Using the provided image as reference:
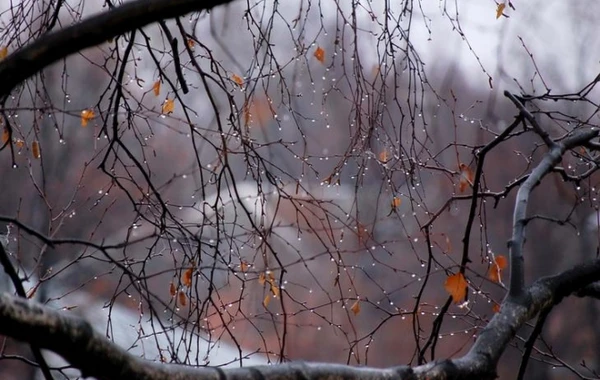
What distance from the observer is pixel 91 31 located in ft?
3.64

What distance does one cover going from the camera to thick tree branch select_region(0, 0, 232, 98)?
111cm

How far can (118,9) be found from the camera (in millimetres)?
1116

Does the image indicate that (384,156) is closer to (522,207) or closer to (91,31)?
(522,207)

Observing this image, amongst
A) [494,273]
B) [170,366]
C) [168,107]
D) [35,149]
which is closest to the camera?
[170,366]

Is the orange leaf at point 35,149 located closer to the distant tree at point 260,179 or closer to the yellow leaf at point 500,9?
the distant tree at point 260,179

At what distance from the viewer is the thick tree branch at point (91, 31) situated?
111 cm

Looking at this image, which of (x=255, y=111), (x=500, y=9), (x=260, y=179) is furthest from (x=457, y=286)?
(x=500, y=9)

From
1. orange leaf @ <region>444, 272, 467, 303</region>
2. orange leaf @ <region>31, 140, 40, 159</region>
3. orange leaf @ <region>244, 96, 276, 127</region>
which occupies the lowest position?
orange leaf @ <region>444, 272, 467, 303</region>

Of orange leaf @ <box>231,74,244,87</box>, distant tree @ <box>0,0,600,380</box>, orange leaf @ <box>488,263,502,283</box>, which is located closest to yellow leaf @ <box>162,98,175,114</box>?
distant tree @ <box>0,0,600,380</box>

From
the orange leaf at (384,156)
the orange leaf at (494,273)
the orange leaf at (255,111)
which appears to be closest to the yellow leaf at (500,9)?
the orange leaf at (384,156)

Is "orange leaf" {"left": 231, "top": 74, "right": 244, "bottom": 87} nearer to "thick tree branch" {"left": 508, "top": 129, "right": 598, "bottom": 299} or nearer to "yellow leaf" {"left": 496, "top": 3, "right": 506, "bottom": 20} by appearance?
"yellow leaf" {"left": 496, "top": 3, "right": 506, "bottom": 20}

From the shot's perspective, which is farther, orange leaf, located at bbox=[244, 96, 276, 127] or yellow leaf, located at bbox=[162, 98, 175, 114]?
yellow leaf, located at bbox=[162, 98, 175, 114]

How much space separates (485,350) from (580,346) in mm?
10297

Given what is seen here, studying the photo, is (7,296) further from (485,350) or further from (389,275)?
(389,275)
